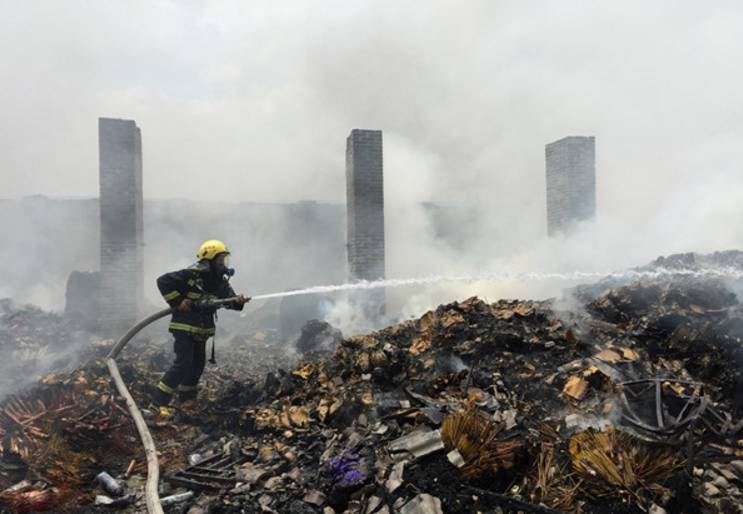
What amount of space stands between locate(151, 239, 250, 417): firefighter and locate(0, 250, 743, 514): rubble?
415mm

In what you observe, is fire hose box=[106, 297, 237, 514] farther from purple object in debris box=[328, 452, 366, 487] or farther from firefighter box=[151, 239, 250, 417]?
purple object in debris box=[328, 452, 366, 487]

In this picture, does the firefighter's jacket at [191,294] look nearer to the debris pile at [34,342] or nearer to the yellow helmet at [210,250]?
the yellow helmet at [210,250]

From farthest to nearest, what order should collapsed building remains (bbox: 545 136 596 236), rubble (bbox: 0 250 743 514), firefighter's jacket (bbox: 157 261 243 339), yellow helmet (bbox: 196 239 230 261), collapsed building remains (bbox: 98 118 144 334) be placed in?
collapsed building remains (bbox: 545 136 596 236)
collapsed building remains (bbox: 98 118 144 334)
yellow helmet (bbox: 196 239 230 261)
firefighter's jacket (bbox: 157 261 243 339)
rubble (bbox: 0 250 743 514)

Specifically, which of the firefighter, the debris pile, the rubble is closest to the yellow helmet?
the firefighter

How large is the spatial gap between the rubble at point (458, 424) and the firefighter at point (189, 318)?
41 cm

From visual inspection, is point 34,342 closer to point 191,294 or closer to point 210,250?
point 191,294

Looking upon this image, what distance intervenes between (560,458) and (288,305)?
9701 mm

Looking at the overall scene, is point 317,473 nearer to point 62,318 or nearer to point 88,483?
point 88,483

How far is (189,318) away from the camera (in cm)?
570

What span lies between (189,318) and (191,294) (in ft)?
1.01

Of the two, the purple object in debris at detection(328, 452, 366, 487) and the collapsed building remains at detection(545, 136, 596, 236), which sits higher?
the collapsed building remains at detection(545, 136, 596, 236)

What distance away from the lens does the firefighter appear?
18.4 ft

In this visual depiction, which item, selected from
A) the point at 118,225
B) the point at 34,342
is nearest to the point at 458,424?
the point at 118,225

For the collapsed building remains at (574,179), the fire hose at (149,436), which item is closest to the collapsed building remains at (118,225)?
the fire hose at (149,436)
